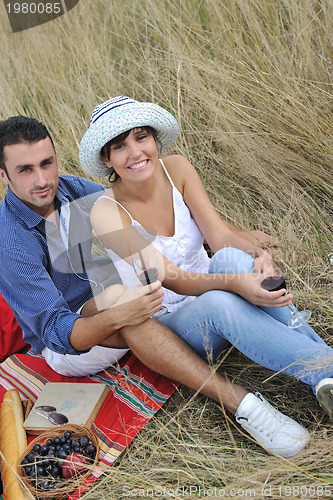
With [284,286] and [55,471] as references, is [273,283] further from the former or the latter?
[55,471]

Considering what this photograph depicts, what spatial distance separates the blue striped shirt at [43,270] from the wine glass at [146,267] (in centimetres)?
36

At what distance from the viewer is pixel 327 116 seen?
3416 mm

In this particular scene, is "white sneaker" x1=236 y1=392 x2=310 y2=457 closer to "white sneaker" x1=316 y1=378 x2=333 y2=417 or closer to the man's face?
"white sneaker" x1=316 y1=378 x2=333 y2=417

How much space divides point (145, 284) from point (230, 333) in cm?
46

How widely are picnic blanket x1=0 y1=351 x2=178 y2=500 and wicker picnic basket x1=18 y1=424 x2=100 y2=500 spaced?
0.04 meters

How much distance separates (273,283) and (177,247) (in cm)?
67

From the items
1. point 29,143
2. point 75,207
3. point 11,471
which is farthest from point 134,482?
point 29,143

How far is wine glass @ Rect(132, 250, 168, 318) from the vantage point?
2457 mm

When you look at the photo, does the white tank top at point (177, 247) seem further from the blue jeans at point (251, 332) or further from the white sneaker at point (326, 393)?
the white sneaker at point (326, 393)

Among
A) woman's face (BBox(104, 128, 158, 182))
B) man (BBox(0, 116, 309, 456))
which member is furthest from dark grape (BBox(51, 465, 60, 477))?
woman's face (BBox(104, 128, 158, 182))

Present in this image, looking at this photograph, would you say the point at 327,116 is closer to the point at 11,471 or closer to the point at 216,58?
the point at 216,58

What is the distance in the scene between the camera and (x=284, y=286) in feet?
7.66

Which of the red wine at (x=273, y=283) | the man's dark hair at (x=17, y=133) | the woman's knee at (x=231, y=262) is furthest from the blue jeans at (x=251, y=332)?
the man's dark hair at (x=17, y=133)

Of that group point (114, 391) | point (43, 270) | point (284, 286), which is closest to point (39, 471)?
point (114, 391)
